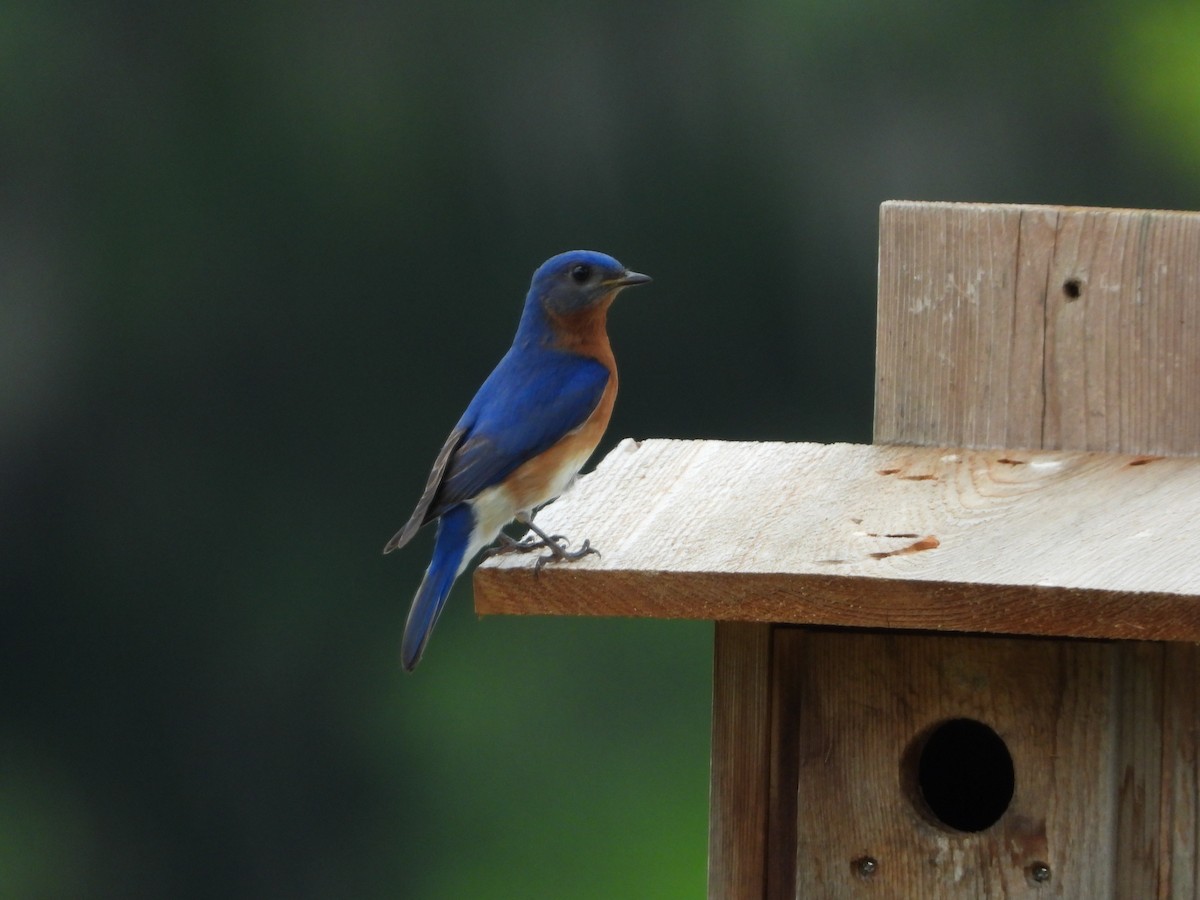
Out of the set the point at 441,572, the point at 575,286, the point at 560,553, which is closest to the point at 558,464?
the point at 441,572

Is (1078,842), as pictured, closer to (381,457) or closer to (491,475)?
(491,475)

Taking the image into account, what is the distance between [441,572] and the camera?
396 centimetres

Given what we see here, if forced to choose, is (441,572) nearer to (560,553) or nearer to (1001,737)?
(560,553)

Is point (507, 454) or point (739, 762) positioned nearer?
point (739, 762)

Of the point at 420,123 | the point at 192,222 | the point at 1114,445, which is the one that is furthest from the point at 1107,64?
the point at 1114,445

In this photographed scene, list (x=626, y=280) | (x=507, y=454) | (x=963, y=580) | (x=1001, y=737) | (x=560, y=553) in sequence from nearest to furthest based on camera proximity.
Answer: (x=963, y=580) < (x=560, y=553) < (x=1001, y=737) < (x=507, y=454) < (x=626, y=280)

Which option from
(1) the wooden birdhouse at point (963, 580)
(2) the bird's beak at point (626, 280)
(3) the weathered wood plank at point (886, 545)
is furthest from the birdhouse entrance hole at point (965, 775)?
(2) the bird's beak at point (626, 280)

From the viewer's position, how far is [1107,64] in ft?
38.5

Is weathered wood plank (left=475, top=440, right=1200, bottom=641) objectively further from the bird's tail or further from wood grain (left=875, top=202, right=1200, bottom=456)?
the bird's tail

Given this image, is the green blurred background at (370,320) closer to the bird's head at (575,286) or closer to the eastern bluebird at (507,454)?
the bird's head at (575,286)

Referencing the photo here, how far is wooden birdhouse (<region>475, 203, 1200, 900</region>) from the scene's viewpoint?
2871mm

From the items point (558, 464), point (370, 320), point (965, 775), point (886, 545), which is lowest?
point (370, 320)

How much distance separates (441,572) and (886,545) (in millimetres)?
1170

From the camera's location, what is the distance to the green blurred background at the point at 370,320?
11914mm
